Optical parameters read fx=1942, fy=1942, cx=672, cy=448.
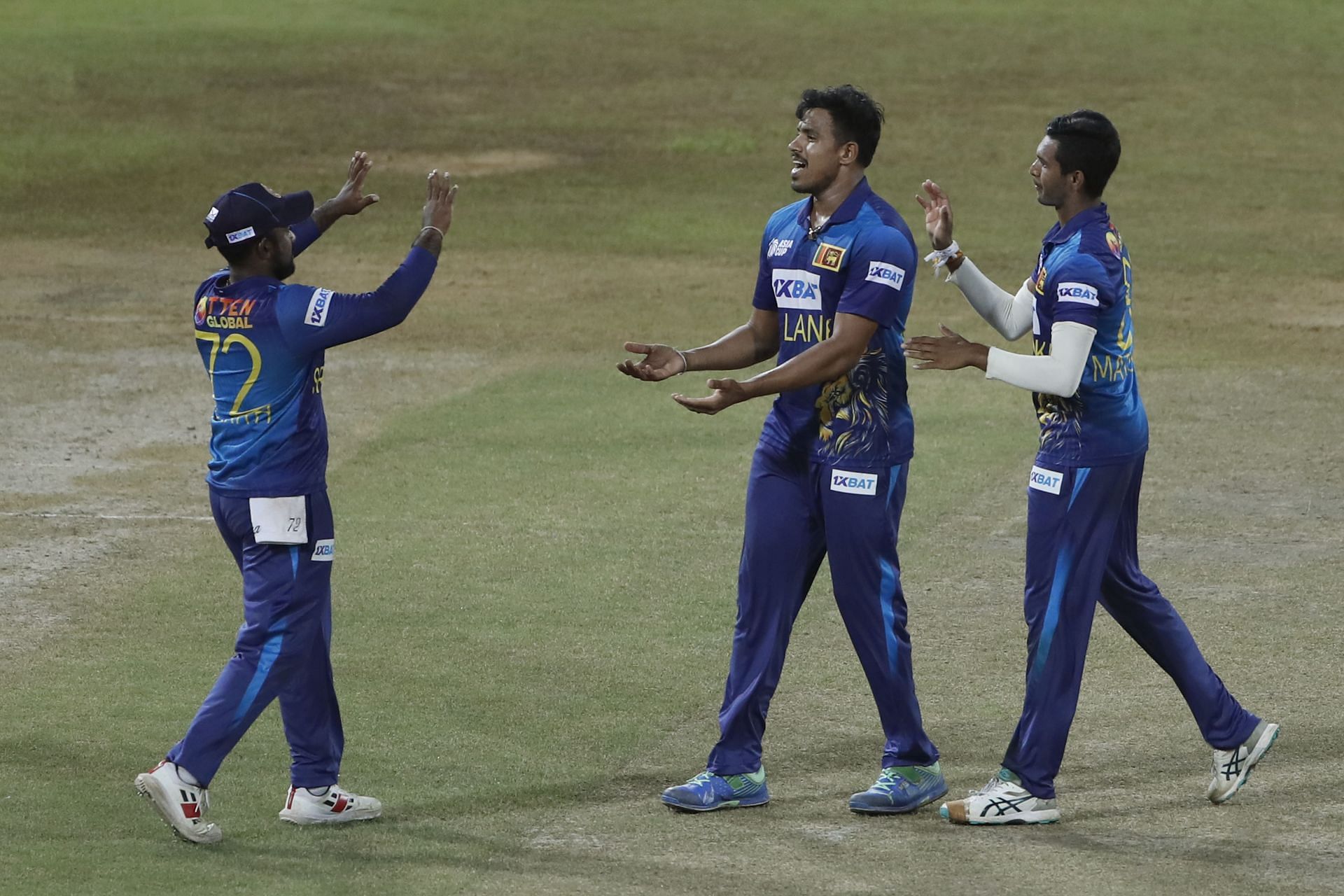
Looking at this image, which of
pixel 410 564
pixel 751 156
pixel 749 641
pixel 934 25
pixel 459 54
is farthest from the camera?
pixel 934 25

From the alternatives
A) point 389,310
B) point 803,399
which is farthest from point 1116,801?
point 389,310

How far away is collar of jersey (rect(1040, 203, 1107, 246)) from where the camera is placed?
6461 millimetres

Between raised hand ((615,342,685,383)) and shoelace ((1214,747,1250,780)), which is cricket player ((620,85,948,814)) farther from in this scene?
shoelace ((1214,747,1250,780))

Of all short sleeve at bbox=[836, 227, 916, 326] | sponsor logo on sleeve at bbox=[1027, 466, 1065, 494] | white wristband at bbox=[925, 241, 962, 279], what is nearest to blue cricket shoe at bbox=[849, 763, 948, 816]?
sponsor logo on sleeve at bbox=[1027, 466, 1065, 494]

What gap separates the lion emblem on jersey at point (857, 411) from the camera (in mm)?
6629

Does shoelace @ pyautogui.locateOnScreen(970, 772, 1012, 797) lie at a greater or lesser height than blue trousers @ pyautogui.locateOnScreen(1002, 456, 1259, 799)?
lesser

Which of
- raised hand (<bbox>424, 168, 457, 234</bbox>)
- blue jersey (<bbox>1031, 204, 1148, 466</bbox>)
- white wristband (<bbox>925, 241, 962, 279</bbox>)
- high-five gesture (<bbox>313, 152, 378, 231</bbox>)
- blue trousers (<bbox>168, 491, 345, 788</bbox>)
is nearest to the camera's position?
blue trousers (<bbox>168, 491, 345, 788</bbox>)

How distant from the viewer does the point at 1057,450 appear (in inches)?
256

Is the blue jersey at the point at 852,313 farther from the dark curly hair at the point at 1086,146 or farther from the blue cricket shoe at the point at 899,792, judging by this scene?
the blue cricket shoe at the point at 899,792

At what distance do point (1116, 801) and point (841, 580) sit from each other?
4.10 feet

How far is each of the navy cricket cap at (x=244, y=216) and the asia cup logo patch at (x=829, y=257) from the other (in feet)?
5.88

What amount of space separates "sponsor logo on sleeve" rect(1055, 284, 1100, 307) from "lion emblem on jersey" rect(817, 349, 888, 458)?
2.26 ft

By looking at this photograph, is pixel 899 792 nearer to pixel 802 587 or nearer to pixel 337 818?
pixel 802 587

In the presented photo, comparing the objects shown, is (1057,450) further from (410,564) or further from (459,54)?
(459,54)
